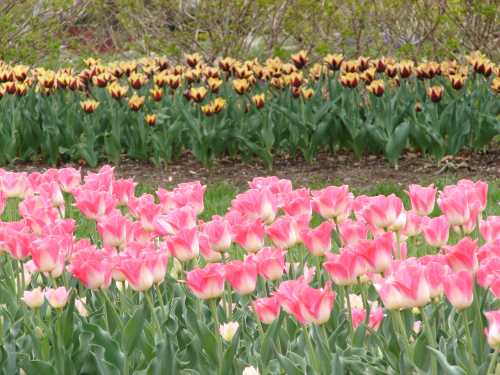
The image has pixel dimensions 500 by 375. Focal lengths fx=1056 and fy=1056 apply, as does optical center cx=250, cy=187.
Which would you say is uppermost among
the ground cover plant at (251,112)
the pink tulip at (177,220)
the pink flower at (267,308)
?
the pink tulip at (177,220)

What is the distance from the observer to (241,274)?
239 centimetres

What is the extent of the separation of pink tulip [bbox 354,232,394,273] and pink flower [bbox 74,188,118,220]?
93cm

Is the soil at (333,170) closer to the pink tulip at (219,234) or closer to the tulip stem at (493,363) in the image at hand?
the pink tulip at (219,234)

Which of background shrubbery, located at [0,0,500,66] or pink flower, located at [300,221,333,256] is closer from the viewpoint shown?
pink flower, located at [300,221,333,256]

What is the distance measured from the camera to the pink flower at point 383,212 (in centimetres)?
268

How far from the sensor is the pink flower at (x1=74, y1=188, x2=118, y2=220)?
3.05 metres

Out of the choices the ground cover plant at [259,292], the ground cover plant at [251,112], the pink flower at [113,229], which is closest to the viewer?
the ground cover plant at [259,292]

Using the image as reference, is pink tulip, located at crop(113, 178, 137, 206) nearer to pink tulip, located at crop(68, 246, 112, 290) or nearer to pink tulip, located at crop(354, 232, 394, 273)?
pink tulip, located at crop(68, 246, 112, 290)

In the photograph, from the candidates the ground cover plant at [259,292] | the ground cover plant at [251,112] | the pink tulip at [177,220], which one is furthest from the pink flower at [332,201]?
the ground cover plant at [251,112]

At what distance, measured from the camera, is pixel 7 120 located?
7.70m

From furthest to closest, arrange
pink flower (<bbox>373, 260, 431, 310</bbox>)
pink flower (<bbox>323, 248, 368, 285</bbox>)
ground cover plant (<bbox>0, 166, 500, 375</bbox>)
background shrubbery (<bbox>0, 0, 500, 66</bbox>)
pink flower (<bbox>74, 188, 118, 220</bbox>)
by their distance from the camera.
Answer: background shrubbery (<bbox>0, 0, 500, 66</bbox>) < pink flower (<bbox>74, 188, 118, 220</bbox>) < pink flower (<bbox>323, 248, 368, 285</bbox>) < ground cover plant (<bbox>0, 166, 500, 375</bbox>) < pink flower (<bbox>373, 260, 431, 310</bbox>)

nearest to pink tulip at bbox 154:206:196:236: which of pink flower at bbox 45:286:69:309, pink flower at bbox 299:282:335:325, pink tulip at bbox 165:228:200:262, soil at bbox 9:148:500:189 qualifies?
pink tulip at bbox 165:228:200:262

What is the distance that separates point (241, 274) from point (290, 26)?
23.5 ft

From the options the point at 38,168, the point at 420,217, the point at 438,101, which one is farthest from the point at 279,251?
the point at 38,168
